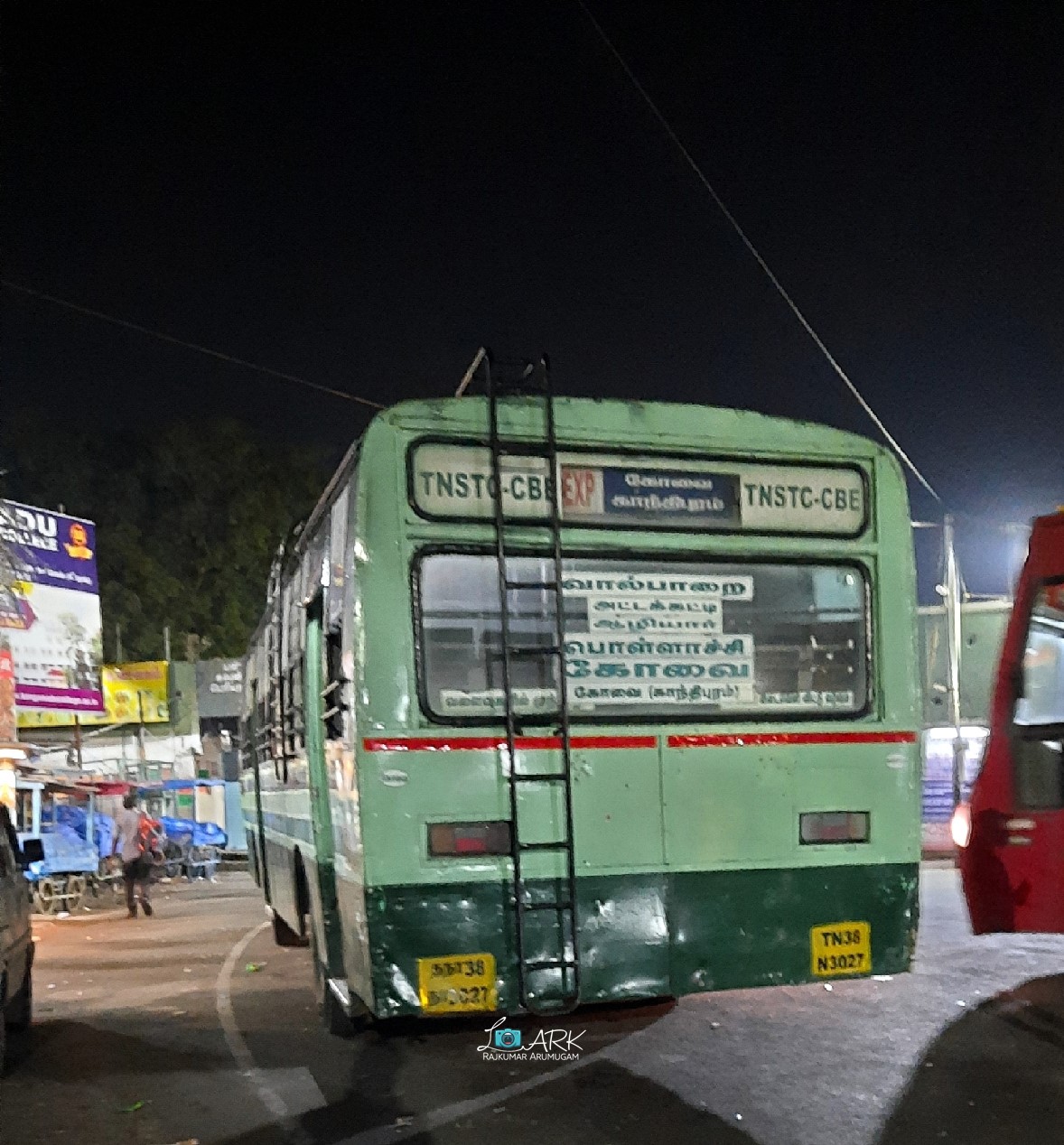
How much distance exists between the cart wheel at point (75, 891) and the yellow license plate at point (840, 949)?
55.6 feet

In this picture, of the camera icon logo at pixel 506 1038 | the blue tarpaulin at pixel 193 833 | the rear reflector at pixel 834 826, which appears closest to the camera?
the rear reflector at pixel 834 826

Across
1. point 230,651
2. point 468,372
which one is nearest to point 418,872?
point 468,372

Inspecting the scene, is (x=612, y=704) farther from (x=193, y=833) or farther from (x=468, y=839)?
(x=193, y=833)

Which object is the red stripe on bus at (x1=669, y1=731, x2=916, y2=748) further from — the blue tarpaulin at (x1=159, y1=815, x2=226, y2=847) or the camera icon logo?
the blue tarpaulin at (x1=159, y1=815, x2=226, y2=847)

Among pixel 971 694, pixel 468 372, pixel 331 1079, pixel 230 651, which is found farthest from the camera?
pixel 230 651

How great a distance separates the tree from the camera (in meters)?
39.5

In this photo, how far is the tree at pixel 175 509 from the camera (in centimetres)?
3947

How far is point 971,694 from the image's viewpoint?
1029 inches

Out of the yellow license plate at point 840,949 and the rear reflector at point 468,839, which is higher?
the rear reflector at point 468,839

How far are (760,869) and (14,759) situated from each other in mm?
19060

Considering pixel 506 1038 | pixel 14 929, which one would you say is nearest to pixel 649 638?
pixel 506 1038

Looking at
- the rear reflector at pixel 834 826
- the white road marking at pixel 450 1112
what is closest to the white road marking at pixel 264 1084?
the white road marking at pixel 450 1112

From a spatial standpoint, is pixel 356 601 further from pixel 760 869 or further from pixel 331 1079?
pixel 331 1079

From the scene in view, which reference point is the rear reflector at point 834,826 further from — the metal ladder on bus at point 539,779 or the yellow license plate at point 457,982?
the yellow license plate at point 457,982
